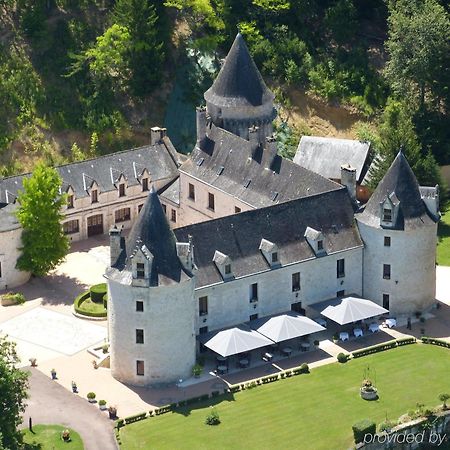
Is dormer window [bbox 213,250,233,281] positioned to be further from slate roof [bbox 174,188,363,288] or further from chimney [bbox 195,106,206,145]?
chimney [bbox 195,106,206,145]

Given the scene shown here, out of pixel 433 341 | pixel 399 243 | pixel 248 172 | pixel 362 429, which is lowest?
pixel 362 429

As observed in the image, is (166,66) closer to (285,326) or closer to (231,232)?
(231,232)

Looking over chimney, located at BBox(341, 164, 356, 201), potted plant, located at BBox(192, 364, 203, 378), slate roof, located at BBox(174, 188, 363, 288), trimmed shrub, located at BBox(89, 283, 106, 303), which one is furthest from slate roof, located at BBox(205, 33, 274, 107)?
potted plant, located at BBox(192, 364, 203, 378)

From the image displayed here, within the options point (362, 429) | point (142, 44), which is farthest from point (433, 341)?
point (142, 44)

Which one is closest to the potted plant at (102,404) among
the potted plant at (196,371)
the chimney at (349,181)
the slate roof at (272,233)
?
the potted plant at (196,371)

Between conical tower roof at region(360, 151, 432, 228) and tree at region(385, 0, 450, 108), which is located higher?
tree at region(385, 0, 450, 108)

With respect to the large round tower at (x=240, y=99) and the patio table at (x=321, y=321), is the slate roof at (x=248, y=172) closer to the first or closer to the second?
the large round tower at (x=240, y=99)
